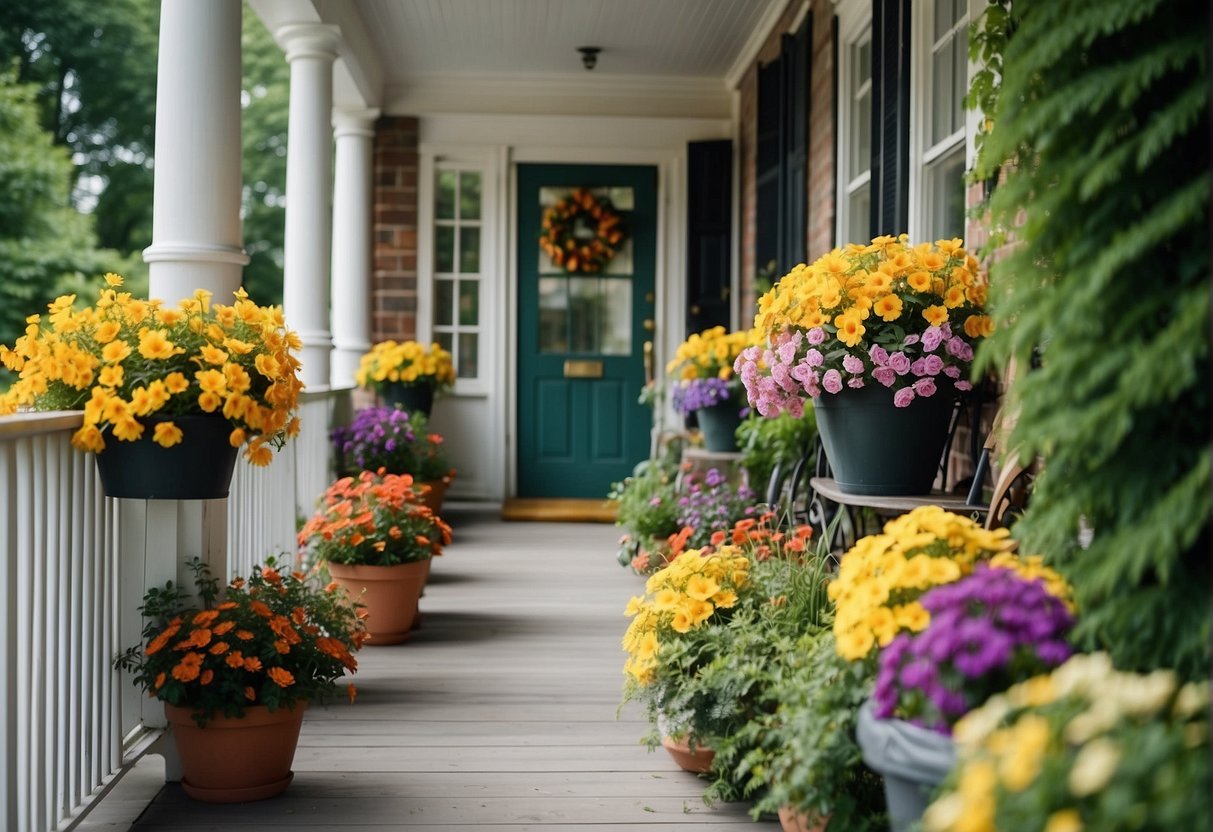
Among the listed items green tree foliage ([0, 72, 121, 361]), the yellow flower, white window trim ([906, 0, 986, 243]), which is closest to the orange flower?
the yellow flower

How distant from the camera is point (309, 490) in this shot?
556 centimetres

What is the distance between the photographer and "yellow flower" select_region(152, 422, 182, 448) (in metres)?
2.50

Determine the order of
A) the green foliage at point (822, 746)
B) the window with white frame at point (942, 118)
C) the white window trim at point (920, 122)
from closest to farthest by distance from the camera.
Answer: the green foliage at point (822, 746) < the window with white frame at point (942, 118) < the white window trim at point (920, 122)

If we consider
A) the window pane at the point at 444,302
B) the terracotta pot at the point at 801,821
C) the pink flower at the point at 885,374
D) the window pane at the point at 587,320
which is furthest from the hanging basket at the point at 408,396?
the terracotta pot at the point at 801,821

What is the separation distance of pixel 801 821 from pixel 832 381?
3.67 feet

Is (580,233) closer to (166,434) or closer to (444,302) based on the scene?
(444,302)

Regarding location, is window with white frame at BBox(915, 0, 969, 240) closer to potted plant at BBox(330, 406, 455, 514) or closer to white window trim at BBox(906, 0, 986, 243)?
white window trim at BBox(906, 0, 986, 243)

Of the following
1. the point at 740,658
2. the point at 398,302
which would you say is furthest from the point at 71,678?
the point at 398,302

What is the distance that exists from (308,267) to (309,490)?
1008 millimetres

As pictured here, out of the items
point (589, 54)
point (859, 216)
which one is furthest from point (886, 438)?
point (589, 54)

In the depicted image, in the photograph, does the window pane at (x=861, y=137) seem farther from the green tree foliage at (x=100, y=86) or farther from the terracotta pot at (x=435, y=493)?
the green tree foliage at (x=100, y=86)

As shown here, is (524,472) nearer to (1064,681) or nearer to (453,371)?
(453,371)

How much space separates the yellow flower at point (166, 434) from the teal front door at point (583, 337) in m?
5.69

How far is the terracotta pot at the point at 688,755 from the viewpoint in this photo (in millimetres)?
2799
